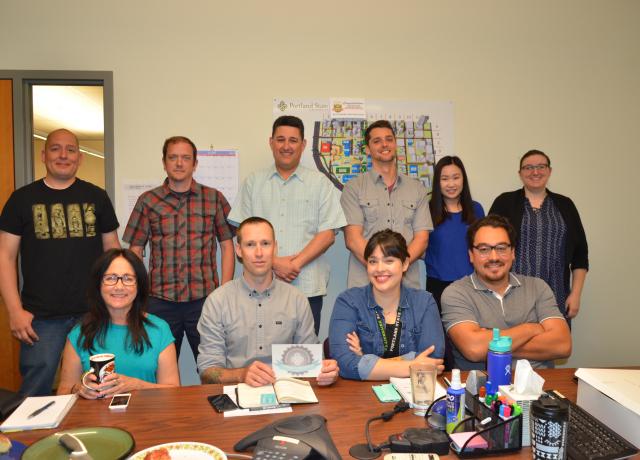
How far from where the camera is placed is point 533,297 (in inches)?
90.7

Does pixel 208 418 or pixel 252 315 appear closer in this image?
pixel 208 418

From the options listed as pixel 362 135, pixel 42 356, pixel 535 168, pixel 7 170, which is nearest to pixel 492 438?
pixel 535 168

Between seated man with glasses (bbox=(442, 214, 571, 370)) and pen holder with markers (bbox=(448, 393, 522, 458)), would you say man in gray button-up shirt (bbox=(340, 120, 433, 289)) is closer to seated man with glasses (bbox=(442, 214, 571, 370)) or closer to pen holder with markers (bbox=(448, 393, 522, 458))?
seated man with glasses (bbox=(442, 214, 571, 370))

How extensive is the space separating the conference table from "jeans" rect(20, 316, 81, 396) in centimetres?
140

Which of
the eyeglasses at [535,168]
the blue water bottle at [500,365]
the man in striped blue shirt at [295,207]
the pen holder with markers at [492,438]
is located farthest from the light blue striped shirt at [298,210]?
the pen holder with markers at [492,438]

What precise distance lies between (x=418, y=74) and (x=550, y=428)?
10.0ft

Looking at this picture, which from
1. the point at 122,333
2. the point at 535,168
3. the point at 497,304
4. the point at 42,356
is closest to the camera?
the point at 122,333

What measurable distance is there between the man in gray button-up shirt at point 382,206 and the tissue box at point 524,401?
1715 millimetres

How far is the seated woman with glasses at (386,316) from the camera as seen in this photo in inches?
82.2

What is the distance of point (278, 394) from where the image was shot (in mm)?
1617

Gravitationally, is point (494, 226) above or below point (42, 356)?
above

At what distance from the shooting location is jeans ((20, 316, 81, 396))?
9.16 feet

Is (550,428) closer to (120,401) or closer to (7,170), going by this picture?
(120,401)

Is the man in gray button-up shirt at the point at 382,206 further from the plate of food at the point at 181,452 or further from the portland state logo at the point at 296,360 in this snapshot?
Answer: the plate of food at the point at 181,452
